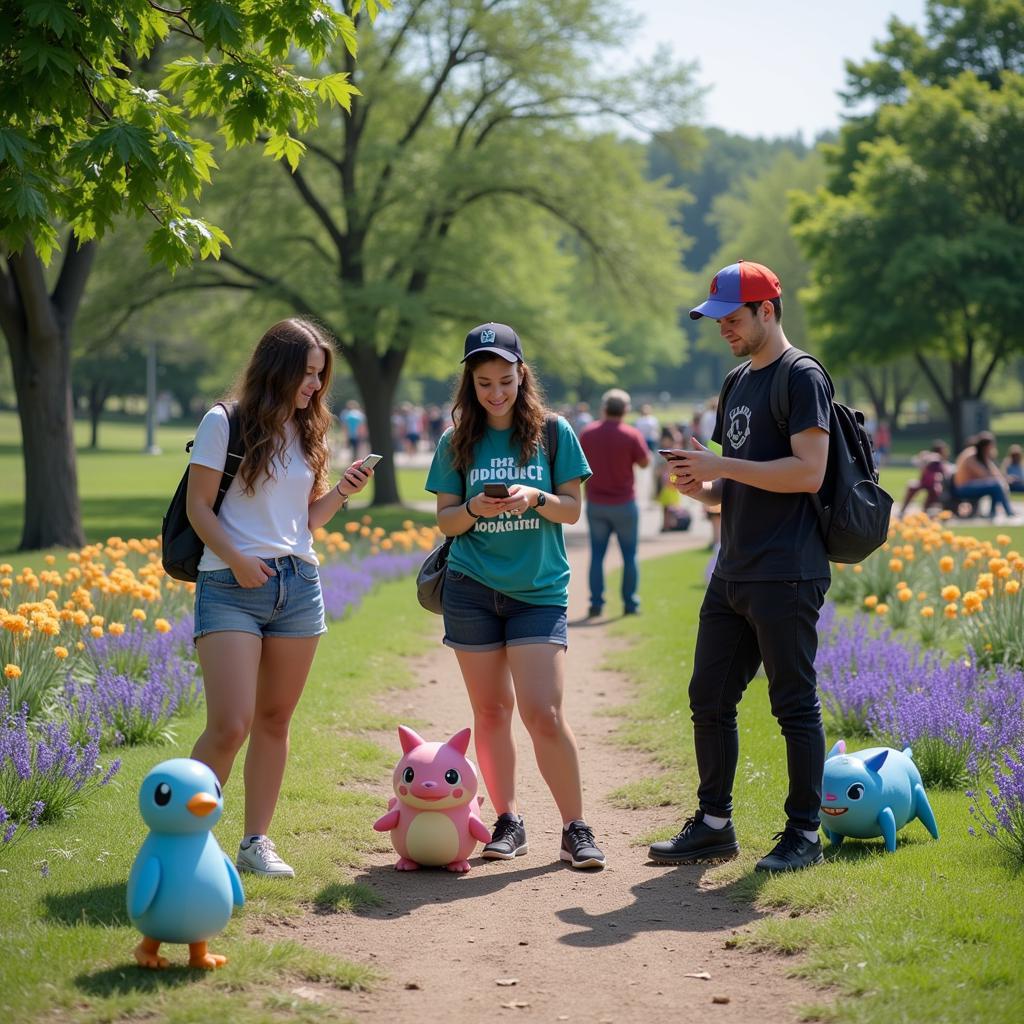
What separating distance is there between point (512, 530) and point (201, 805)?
176cm

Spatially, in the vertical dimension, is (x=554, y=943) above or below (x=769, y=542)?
below

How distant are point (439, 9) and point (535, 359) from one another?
680 centimetres

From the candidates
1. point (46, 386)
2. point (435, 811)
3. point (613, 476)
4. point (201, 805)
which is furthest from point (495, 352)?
point (46, 386)

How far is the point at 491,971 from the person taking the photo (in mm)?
4309

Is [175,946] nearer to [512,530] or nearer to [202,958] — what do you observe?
[202,958]

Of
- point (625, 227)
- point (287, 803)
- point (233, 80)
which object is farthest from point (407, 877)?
point (625, 227)

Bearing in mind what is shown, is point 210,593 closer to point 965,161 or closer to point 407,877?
point 407,877

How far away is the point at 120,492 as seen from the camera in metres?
32.3

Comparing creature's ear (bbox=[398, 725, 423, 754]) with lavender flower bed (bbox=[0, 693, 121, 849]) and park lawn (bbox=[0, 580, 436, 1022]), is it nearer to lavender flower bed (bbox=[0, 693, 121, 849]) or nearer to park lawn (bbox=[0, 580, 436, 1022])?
park lawn (bbox=[0, 580, 436, 1022])

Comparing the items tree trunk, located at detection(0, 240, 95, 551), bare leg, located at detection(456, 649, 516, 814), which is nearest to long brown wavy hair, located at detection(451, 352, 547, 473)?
bare leg, located at detection(456, 649, 516, 814)

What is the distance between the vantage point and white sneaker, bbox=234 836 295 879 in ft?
16.3

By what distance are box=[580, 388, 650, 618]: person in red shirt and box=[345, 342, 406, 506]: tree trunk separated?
13.9 m

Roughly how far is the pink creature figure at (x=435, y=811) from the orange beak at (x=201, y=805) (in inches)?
55.1

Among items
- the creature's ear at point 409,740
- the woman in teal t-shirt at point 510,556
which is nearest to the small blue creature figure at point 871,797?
the woman in teal t-shirt at point 510,556
